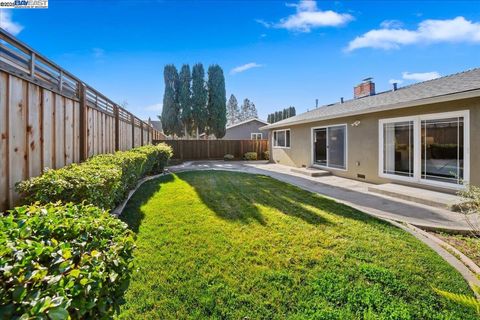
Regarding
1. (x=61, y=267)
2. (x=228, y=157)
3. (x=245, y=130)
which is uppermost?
(x=245, y=130)

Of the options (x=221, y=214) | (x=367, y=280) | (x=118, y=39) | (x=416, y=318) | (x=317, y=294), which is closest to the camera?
(x=416, y=318)

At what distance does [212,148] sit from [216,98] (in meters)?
6.26

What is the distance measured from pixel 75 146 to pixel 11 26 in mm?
3424

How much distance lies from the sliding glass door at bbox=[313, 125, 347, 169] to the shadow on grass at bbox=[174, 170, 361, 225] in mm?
4270

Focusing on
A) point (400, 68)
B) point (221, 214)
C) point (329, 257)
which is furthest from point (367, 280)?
point (400, 68)

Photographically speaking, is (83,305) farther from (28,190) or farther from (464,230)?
(464,230)

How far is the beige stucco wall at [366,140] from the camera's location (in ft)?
21.4

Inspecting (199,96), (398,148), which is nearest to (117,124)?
(398,148)

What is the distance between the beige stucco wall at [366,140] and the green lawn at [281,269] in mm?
4159

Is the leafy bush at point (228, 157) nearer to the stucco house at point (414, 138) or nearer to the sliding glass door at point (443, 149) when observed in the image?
the stucco house at point (414, 138)

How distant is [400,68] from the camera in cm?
1548

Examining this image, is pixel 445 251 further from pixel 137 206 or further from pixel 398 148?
pixel 137 206

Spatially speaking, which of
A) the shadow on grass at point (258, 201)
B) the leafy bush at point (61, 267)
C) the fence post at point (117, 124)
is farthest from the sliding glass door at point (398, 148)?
the fence post at point (117, 124)

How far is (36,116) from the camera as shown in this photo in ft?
11.2
